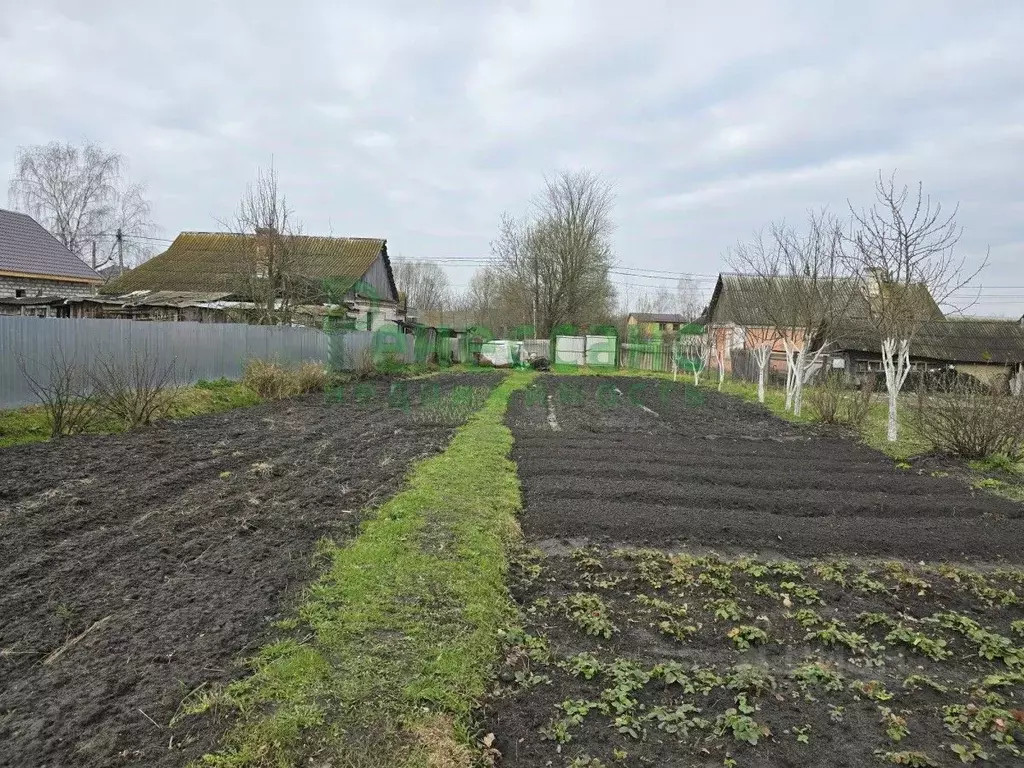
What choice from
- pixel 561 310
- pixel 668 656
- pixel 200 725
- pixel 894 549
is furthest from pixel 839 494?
pixel 561 310

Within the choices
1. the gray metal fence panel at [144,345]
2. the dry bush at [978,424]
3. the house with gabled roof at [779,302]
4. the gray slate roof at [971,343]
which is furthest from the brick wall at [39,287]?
the gray slate roof at [971,343]

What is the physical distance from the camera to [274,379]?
1365 cm

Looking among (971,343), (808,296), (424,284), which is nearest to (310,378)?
(808,296)

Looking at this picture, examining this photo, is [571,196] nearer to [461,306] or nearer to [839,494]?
[461,306]

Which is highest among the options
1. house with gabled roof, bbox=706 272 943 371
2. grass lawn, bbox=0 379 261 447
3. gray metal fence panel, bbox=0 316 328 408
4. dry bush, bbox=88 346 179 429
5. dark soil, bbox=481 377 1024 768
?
house with gabled roof, bbox=706 272 943 371

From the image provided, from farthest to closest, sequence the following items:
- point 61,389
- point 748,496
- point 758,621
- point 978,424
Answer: point 61,389 → point 978,424 → point 748,496 → point 758,621

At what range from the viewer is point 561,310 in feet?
122

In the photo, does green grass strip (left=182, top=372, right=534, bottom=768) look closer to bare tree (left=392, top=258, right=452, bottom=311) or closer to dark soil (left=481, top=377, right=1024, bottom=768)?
dark soil (left=481, top=377, right=1024, bottom=768)

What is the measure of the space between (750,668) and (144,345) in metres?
12.1

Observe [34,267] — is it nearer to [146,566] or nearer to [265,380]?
[265,380]

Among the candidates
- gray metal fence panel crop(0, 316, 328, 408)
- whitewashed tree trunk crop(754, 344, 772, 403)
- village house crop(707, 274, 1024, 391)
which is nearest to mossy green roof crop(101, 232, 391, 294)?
gray metal fence panel crop(0, 316, 328, 408)

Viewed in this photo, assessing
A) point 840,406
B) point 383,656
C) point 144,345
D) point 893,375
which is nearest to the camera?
point 383,656

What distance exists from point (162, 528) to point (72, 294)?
2117 centimetres

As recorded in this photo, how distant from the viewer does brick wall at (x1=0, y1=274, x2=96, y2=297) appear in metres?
18.6
